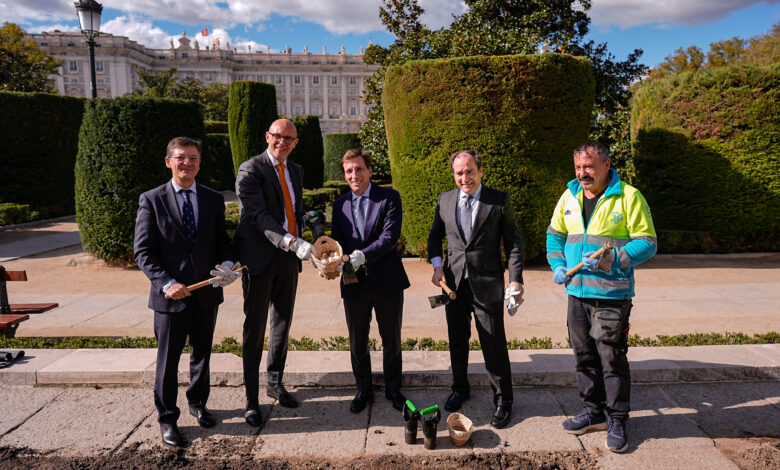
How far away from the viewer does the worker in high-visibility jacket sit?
3.08 metres

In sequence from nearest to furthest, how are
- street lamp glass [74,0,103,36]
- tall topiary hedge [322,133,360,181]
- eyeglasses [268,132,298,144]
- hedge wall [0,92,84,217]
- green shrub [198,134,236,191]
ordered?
eyeglasses [268,132,298,144] < street lamp glass [74,0,103,36] < hedge wall [0,92,84,217] < green shrub [198,134,236,191] < tall topiary hedge [322,133,360,181]

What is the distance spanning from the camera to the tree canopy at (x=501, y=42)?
38.6ft

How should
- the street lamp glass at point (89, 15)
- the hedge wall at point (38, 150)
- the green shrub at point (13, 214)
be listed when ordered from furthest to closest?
1. the hedge wall at point (38, 150)
2. the green shrub at point (13, 214)
3. the street lamp glass at point (89, 15)

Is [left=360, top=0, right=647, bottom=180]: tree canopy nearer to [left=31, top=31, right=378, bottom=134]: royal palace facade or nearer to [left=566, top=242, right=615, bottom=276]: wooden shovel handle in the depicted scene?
[left=566, top=242, right=615, bottom=276]: wooden shovel handle

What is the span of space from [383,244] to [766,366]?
3258 mm

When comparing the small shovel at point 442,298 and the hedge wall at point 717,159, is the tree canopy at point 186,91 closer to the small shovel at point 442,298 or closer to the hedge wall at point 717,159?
the hedge wall at point 717,159

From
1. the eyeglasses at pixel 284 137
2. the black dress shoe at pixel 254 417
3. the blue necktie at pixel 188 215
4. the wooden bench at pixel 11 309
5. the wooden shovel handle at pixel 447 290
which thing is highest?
the eyeglasses at pixel 284 137

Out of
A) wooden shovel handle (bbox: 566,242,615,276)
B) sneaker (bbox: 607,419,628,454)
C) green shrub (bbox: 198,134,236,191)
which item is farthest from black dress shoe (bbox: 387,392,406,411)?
green shrub (bbox: 198,134,236,191)

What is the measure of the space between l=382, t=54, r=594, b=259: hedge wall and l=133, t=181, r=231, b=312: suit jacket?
5267mm

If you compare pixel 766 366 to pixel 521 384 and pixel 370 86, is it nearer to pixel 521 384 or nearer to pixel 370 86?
pixel 521 384

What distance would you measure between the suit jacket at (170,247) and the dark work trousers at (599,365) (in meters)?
2.40

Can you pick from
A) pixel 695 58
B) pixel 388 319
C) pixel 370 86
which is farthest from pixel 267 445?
pixel 695 58

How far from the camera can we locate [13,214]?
513 inches

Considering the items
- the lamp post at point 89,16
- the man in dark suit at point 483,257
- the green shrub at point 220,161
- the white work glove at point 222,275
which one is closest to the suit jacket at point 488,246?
the man in dark suit at point 483,257
